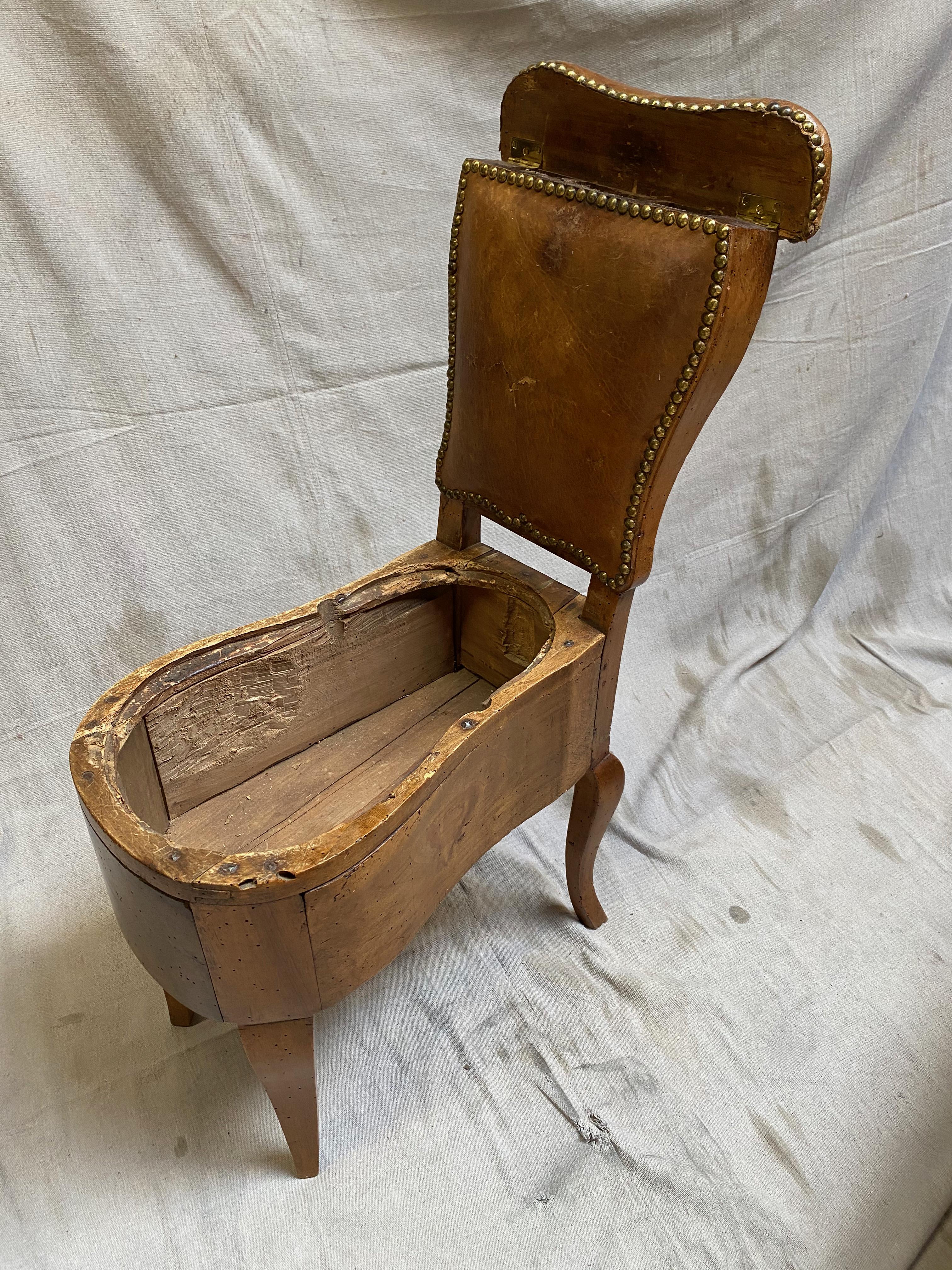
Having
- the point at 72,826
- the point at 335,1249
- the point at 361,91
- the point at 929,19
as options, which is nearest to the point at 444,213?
the point at 361,91

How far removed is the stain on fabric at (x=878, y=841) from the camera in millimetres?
1762

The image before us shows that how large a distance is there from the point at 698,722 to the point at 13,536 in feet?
4.48

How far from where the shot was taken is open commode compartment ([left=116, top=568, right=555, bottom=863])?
131cm

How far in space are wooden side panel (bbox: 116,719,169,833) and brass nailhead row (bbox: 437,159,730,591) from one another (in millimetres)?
562

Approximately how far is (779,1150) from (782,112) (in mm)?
1290

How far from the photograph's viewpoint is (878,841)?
70.4 inches

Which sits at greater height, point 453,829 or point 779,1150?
point 453,829

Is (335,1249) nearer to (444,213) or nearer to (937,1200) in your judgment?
(937,1200)

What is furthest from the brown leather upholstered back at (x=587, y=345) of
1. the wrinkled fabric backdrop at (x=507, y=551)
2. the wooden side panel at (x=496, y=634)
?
the wrinkled fabric backdrop at (x=507, y=551)

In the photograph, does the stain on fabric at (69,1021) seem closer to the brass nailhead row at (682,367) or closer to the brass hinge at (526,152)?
the brass nailhead row at (682,367)

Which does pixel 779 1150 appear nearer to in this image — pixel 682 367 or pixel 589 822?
pixel 589 822

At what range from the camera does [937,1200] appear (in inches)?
50.9

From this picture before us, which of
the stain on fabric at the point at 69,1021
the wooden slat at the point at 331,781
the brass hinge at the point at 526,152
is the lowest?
the stain on fabric at the point at 69,1021

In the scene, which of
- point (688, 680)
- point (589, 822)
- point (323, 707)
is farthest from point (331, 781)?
point (688, 680)
